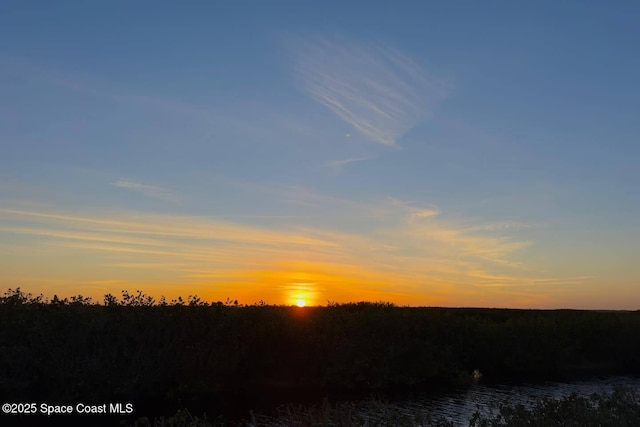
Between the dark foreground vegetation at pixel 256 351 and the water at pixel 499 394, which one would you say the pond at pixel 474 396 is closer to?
the water at pixel 499 394

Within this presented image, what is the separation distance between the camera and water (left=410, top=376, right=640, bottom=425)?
3600 centimetres

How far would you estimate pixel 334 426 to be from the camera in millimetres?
10914

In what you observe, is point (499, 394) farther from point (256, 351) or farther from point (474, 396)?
point (256, 351)

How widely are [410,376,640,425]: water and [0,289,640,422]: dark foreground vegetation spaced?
→ 4.37 m

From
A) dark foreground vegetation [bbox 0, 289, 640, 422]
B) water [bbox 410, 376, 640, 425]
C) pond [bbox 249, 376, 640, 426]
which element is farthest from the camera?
dark foreground vegetation [bbox 0, 289, 640, 422]

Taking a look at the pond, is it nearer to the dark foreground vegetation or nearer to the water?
the water

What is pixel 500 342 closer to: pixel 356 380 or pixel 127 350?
pixel 356 380

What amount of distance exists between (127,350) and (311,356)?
1602 cm

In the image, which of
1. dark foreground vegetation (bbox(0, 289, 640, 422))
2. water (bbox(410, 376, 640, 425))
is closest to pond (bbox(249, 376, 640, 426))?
water (bbox(410, 376, 640, 425))

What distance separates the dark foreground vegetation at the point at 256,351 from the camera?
38.0 meters

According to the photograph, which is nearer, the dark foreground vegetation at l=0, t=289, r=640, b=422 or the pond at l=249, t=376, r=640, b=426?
the pond at l=249, t=376, r=640, b=426

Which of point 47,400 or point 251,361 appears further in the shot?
point 251,361

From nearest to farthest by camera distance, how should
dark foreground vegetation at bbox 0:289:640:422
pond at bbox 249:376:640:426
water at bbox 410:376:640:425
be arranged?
pond at bbox 249:376:640:426, water at bbox 410:376:640:425, dark foreground vegetation at bbox 0:289:640:422

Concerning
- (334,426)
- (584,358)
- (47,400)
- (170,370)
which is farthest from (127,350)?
(584,358)
